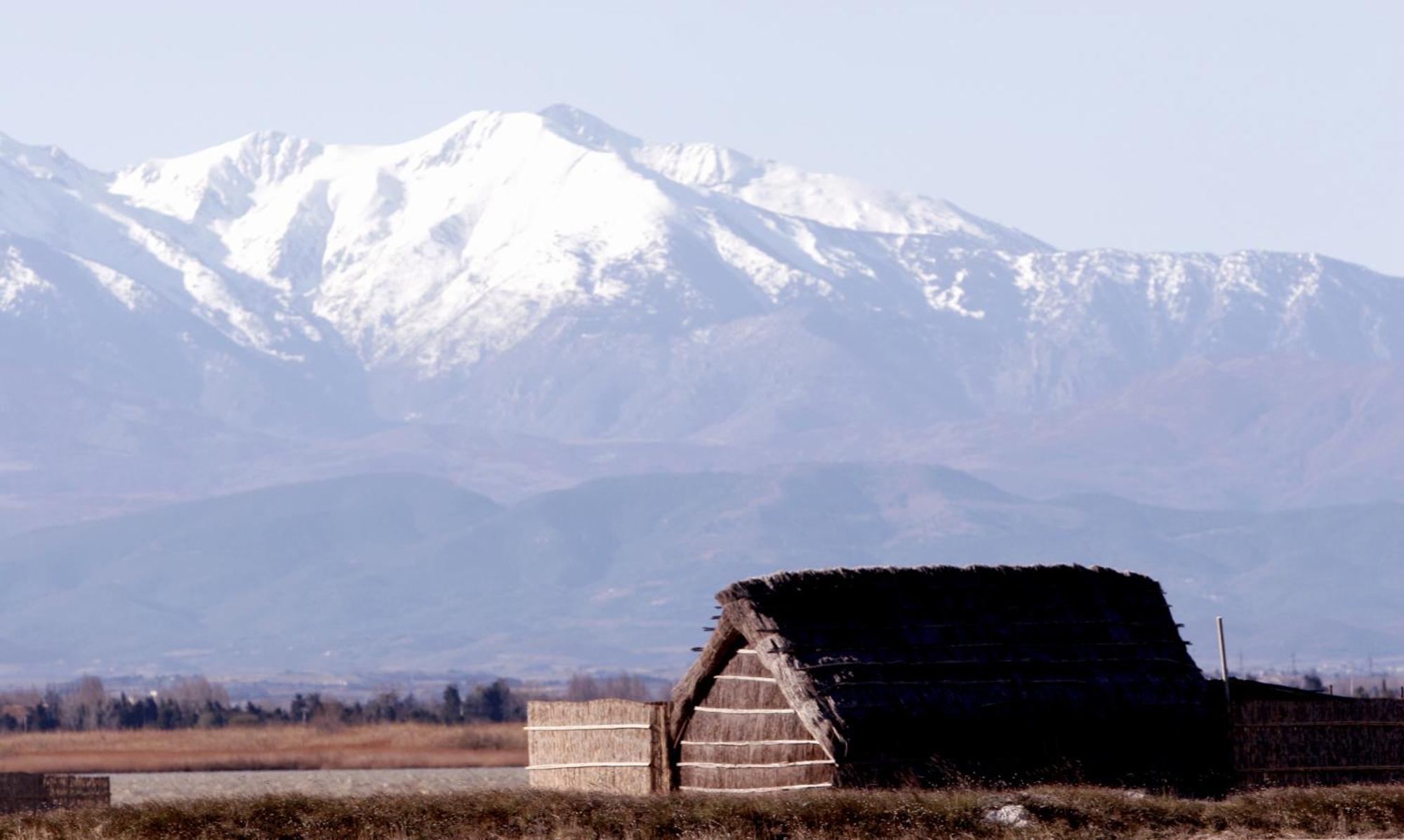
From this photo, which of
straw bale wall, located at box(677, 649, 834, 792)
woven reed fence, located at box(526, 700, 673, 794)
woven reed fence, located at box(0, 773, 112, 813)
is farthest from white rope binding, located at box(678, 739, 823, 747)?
woven reed fence, located at box(0, 773, 112, 813)

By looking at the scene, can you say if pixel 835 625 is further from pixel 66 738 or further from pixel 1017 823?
pixel 66 738

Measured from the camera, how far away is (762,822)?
2891cm

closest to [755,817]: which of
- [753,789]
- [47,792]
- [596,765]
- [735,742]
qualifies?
[753,789]

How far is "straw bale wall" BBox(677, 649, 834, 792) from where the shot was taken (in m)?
34.8

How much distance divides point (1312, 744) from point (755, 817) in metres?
9.52

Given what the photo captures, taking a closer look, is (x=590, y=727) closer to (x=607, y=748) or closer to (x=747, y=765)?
(x=607, y=748)

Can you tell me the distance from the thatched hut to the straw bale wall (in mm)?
27

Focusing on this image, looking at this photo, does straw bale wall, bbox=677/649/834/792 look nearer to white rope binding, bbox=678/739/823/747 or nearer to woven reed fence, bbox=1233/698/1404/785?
white rope binding, bbox=678/739/823/747

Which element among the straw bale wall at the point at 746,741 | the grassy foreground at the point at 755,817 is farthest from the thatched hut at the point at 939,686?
the grassy foreground at the point at 755,817

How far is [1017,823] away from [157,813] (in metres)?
9.00

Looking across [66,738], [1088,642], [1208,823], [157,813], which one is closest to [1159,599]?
[1088,642]

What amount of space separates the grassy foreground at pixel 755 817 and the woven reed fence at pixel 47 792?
32.1 ft

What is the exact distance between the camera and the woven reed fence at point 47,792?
40.5 metres

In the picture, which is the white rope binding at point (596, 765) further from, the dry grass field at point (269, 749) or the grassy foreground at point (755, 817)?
the dry grass field at point (269, 749)
